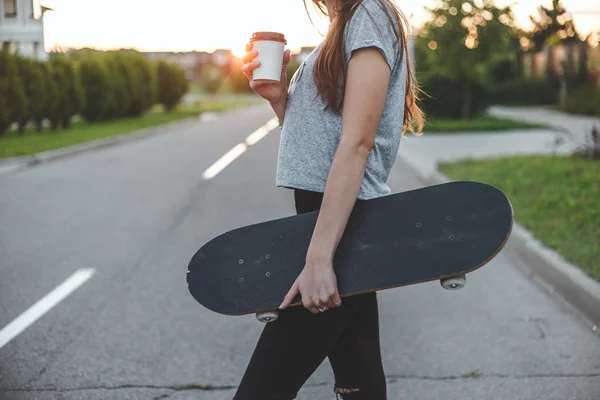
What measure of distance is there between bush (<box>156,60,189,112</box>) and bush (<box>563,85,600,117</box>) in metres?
17.5

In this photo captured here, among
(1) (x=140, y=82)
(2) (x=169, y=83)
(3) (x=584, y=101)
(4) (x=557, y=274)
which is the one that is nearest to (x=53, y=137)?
(1) (x=140, y=82)

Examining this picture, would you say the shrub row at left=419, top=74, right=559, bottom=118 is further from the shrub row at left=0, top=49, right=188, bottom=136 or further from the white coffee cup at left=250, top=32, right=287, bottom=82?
the white coffee cup at left=250, top=32, right=287, bottom=82

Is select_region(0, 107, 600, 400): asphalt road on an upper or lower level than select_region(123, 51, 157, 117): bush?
upper

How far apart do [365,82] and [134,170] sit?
11.7 m

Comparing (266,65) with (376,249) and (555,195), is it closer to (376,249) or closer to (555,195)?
(376,249)

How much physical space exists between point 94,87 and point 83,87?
98cm

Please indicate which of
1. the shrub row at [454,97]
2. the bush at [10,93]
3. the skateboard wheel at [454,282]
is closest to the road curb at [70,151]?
the bush at [10,93]

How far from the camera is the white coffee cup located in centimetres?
202

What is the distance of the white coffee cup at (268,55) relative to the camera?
2020 mm

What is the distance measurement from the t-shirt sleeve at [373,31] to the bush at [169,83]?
3438cm

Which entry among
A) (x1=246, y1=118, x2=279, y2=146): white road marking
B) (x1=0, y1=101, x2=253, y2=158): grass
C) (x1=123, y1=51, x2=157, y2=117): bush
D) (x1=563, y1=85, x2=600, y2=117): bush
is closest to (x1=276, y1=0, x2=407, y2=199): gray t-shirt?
(x1=0, y1=101, x2=253, y2=158): grass

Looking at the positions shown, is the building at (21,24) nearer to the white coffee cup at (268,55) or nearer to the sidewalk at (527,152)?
the sidewalk at (527,152)

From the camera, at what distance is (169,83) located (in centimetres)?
3591

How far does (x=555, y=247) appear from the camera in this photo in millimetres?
6316
